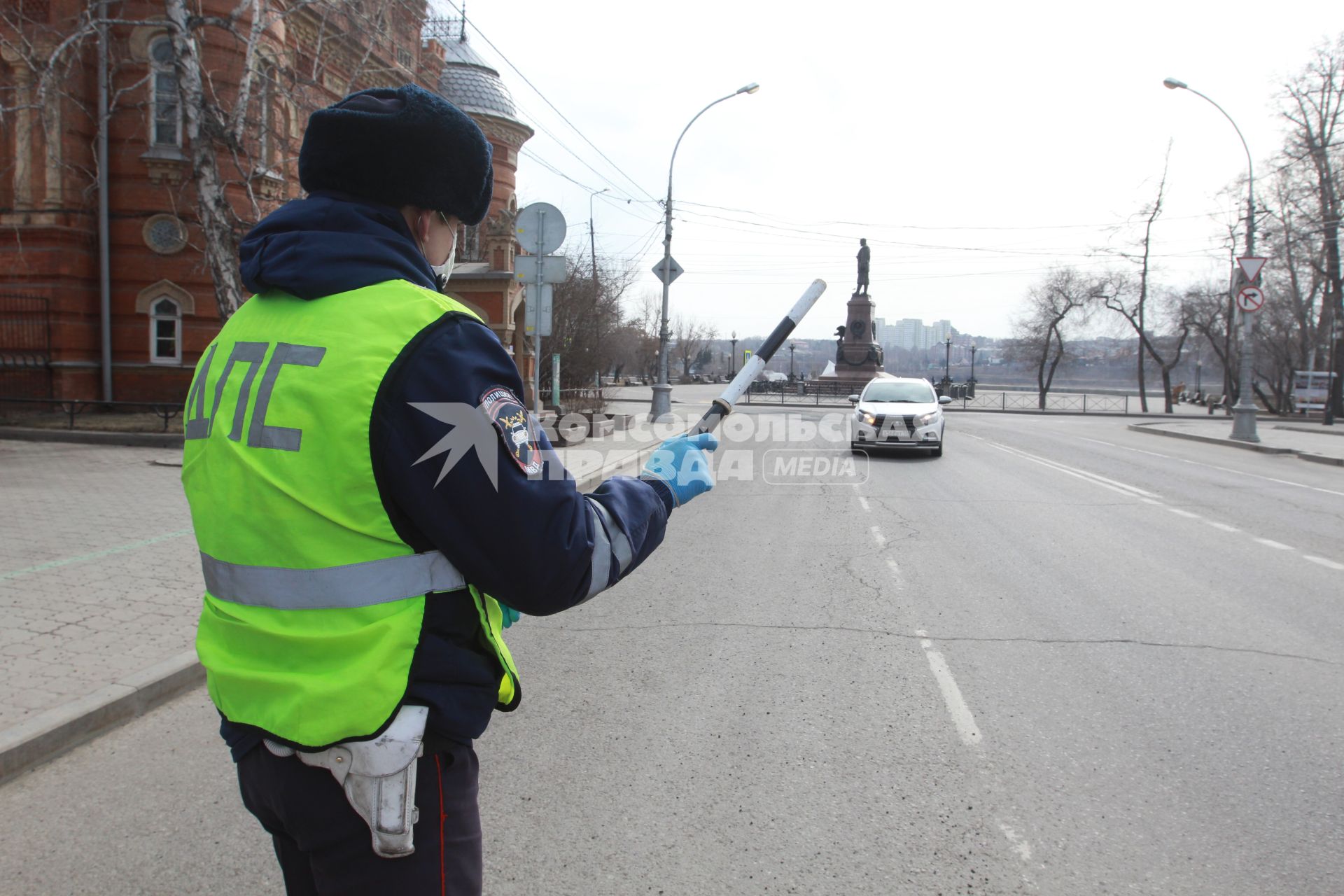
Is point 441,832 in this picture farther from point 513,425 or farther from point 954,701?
point 954,701

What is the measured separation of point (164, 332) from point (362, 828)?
1951 centimetres

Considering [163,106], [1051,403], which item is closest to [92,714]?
[163,106]

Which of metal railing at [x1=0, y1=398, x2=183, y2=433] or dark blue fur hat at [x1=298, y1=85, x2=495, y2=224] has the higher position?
dark blue fur hat at [x1=298, y1=85, x2=495, y2=224]

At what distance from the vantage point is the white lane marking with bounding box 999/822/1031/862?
3.15m

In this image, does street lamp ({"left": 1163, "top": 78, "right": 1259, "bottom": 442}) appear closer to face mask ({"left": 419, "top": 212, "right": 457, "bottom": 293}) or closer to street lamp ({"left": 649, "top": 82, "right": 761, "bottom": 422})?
street lamp ({"left": 649, "top": 82, "right": 761, "bottom": 422})

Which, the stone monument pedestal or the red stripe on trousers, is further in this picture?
the stone monument pedestal

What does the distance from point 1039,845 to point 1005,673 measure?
192cm

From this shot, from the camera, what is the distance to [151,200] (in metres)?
17.4

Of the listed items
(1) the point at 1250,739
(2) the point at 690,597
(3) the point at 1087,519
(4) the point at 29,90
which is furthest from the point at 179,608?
(4) the point at 29,90

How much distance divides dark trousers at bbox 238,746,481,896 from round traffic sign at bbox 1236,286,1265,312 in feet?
77.8

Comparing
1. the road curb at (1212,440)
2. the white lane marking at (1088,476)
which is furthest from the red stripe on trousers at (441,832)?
the road curb at (1212,440)

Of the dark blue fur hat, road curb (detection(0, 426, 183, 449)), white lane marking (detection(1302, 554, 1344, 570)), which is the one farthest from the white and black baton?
road curb (detection(0, 426, 183, 449))

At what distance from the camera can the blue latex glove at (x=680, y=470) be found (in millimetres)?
1951

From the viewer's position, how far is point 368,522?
144 centimetres
